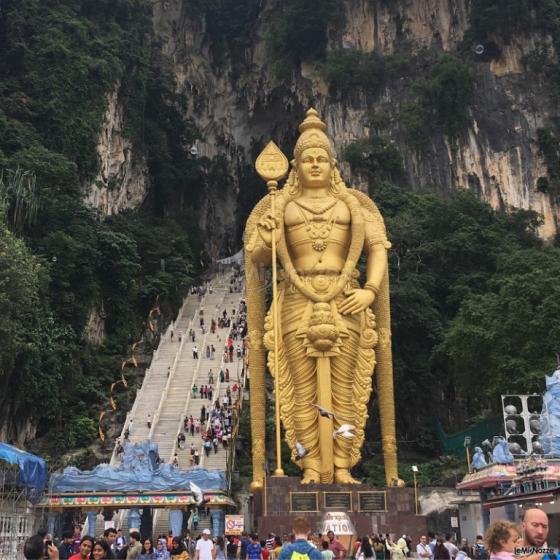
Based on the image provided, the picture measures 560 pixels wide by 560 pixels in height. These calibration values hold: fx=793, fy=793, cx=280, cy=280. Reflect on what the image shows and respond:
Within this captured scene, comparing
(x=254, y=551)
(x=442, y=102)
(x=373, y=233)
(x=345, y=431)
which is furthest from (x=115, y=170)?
(x=254, y=551)

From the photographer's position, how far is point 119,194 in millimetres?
29688

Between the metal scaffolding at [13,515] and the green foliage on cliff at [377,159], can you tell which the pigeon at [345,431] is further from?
the green foliage on cliff at [377,159]

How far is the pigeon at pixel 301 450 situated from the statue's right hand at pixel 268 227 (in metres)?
2.84

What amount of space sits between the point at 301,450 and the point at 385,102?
76.9ft

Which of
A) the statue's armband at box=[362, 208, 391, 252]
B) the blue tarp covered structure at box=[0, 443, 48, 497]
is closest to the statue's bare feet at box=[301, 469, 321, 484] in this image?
the statue's armband at box=[362, 208, 391, 252]

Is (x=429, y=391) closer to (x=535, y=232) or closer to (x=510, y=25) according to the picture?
(x=535, y=232)

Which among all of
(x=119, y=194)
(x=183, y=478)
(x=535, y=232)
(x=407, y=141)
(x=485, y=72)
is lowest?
(x=183, y=478)

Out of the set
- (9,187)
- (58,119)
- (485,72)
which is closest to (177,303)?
(58,119)

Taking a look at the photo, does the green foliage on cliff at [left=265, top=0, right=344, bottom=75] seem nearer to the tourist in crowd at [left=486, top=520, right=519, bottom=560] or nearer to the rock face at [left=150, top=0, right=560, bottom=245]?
the rock face at [left=150, top=0, right=560, bottom=245]

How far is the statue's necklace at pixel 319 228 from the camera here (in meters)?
11.5

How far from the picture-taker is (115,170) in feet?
95.7

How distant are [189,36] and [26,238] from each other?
19.6 m

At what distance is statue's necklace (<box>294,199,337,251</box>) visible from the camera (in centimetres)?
1152

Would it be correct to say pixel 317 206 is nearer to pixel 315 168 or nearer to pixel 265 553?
pixel 315 168
